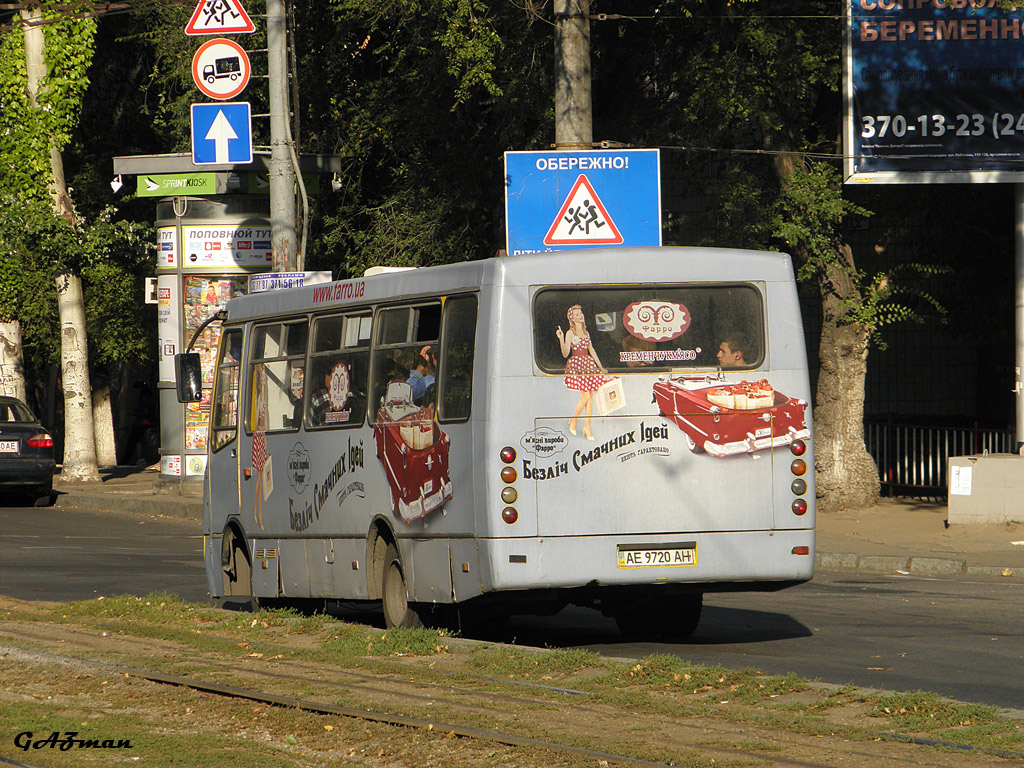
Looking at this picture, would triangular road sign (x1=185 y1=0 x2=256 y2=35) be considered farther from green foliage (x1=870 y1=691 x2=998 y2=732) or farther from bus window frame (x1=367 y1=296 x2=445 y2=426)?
green foliage (x1=870 y1=691 x2=998 y2=732)

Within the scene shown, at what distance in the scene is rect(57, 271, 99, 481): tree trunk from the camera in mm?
27359

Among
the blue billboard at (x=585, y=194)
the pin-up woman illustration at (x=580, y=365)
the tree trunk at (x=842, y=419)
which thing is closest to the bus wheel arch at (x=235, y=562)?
the blue billboard at (x=585, y=194)

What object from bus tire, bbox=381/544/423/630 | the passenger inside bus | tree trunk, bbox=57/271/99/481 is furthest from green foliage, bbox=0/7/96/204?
the passenger inside bus

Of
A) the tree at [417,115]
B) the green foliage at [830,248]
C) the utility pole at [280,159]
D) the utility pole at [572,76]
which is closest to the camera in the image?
the utility pole at [572,76]

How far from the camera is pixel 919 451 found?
73.0 ft

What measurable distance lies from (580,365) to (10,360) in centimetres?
2139

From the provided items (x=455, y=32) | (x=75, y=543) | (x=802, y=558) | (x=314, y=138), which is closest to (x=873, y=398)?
(x=314, y=138)

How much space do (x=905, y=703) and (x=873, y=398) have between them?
22136 mm

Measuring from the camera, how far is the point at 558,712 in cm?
770

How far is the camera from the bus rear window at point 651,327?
10078 mm

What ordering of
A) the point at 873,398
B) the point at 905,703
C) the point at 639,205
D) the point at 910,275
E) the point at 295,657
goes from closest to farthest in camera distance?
1. the point at 905,703
2. the point at 295,657
3. the point at 639,205
4. the point at 910,275
5. the point at 873,398

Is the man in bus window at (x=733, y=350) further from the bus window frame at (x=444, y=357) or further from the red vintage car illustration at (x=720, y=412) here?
the bus window frame at (x=444, y=357)

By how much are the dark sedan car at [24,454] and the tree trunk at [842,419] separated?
1220 centimetres

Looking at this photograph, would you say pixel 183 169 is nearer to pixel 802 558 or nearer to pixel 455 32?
pixel 455 32
